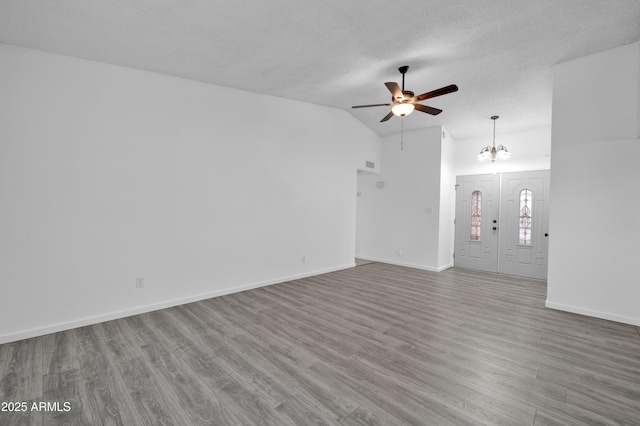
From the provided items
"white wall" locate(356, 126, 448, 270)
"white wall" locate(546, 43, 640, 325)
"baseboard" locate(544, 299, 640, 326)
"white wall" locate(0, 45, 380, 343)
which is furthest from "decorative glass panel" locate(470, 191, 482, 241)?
"white wall" locate(0, 45, 380, 343)

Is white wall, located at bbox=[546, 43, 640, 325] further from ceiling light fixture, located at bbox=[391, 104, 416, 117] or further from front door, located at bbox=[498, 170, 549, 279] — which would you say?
ceiling light fixture, located at bbox=[391, 104, 416, 117]

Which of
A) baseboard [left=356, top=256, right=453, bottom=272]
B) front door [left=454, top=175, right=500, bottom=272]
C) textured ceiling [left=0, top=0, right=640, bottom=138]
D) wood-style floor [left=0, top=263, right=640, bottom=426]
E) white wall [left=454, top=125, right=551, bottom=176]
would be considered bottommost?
wood-style floor [left=0, top=263, right=640, bottom=426]

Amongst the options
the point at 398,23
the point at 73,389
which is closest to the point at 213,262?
the point at 73,389

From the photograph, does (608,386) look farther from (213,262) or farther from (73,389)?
(213,262)

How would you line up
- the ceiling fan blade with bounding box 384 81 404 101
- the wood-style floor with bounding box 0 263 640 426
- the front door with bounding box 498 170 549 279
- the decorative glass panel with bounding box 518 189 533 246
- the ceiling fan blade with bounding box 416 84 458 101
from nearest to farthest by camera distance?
the wood-style floor with bounding box 0 263 640 426
the ceiling fan blade with bounding box 416 84 458 101
the ceiling fan blade with bounding box 384 81 404 101
the front door with bounding box 498 170 549 279
the decorative glass panel with bounding box 518 189 533 246

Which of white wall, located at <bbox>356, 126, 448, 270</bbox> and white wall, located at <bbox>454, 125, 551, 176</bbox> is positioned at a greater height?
white wall, located at <bbox>454, 125, 551, 176</bbox>

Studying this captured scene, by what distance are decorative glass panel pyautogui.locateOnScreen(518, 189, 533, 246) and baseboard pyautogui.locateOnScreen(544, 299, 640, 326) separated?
223 cm

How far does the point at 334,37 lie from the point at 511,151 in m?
5.09

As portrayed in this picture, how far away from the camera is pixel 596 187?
3.76 m

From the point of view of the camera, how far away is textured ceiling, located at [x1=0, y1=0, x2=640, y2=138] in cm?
265

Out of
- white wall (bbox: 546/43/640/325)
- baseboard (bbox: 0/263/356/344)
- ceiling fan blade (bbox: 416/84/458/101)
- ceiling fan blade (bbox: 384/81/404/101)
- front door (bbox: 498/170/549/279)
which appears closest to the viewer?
baseboard (bbox: 0/263/356/344)

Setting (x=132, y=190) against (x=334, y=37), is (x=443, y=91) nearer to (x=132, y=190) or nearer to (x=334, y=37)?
(x=334, y=37)

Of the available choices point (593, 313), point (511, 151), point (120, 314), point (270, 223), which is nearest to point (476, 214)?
point (511, 151)

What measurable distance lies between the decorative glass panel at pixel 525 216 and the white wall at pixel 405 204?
66.9 inches
